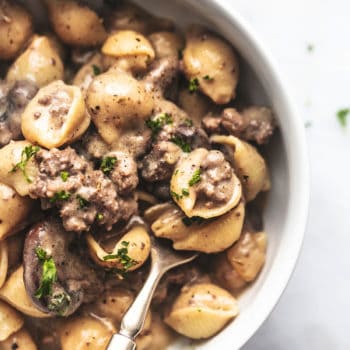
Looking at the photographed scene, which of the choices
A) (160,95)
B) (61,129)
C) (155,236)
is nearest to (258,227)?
(155,236)

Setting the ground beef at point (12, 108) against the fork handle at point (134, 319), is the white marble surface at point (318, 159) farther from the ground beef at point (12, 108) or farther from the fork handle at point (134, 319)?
the ground beef at point (12, 108)

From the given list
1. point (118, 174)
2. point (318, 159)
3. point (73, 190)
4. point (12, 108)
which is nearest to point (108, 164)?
point (118, 174)

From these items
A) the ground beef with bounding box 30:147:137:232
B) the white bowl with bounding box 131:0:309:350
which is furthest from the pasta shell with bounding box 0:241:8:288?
the white bowl with bounding box 131:0:309:350

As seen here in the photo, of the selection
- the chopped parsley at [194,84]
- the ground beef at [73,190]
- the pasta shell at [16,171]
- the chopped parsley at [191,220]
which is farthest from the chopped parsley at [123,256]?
the chopped parsley at [194,84]

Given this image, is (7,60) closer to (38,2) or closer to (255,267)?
(38,2)

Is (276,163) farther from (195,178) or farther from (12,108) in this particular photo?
(12,108)
